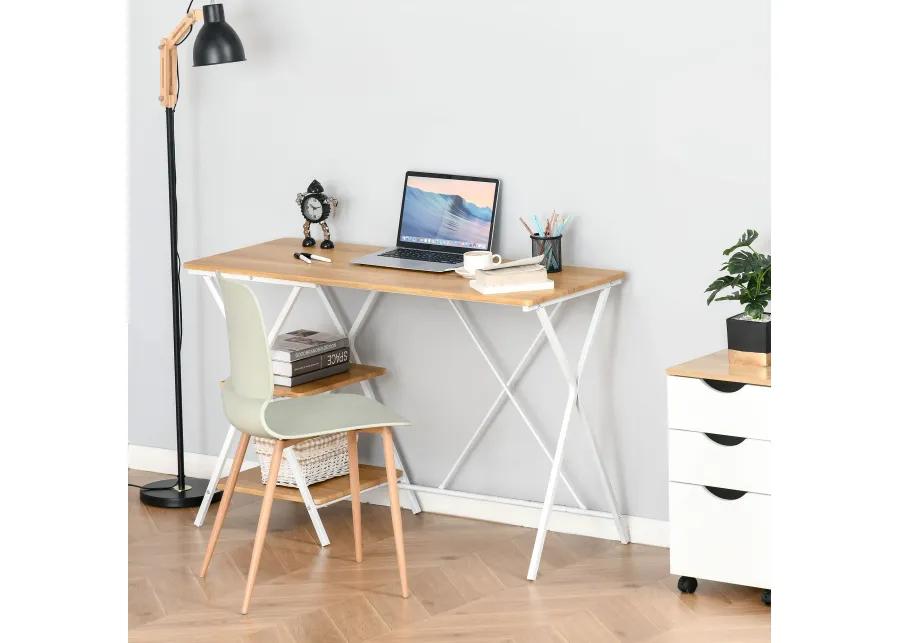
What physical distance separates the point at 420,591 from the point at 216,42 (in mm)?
1860

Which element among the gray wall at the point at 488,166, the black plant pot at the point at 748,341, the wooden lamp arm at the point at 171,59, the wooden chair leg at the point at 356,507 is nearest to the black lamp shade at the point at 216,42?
the wooden lamp arm at the point at 171,59

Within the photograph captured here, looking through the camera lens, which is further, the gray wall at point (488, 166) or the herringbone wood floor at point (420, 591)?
the gray wall at point (488, 166)

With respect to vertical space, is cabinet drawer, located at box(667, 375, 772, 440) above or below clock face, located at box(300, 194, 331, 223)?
below

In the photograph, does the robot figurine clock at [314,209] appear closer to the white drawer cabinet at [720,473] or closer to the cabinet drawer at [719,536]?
the white drawer cabinet at [720,473]

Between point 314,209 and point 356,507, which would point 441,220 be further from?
point 356,507

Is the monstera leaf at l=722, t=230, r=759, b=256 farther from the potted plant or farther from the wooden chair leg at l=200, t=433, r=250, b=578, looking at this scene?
the wooden chair leg at l=200, t=433, r=250, b=578

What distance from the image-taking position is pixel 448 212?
409 centimetres

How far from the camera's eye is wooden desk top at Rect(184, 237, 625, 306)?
3541 millimetres

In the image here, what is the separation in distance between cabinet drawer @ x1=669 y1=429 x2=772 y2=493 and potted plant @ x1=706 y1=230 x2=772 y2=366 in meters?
0.23

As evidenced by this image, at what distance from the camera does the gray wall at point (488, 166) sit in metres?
3.71

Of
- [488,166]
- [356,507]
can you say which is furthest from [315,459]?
[488,166]

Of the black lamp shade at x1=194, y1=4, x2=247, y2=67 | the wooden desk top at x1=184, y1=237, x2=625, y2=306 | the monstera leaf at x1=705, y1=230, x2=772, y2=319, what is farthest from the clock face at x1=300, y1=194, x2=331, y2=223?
the monstera leaf at x1=705, y1=230, x2=772, y2=319

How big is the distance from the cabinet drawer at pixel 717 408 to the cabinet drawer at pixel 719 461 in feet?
0.09
